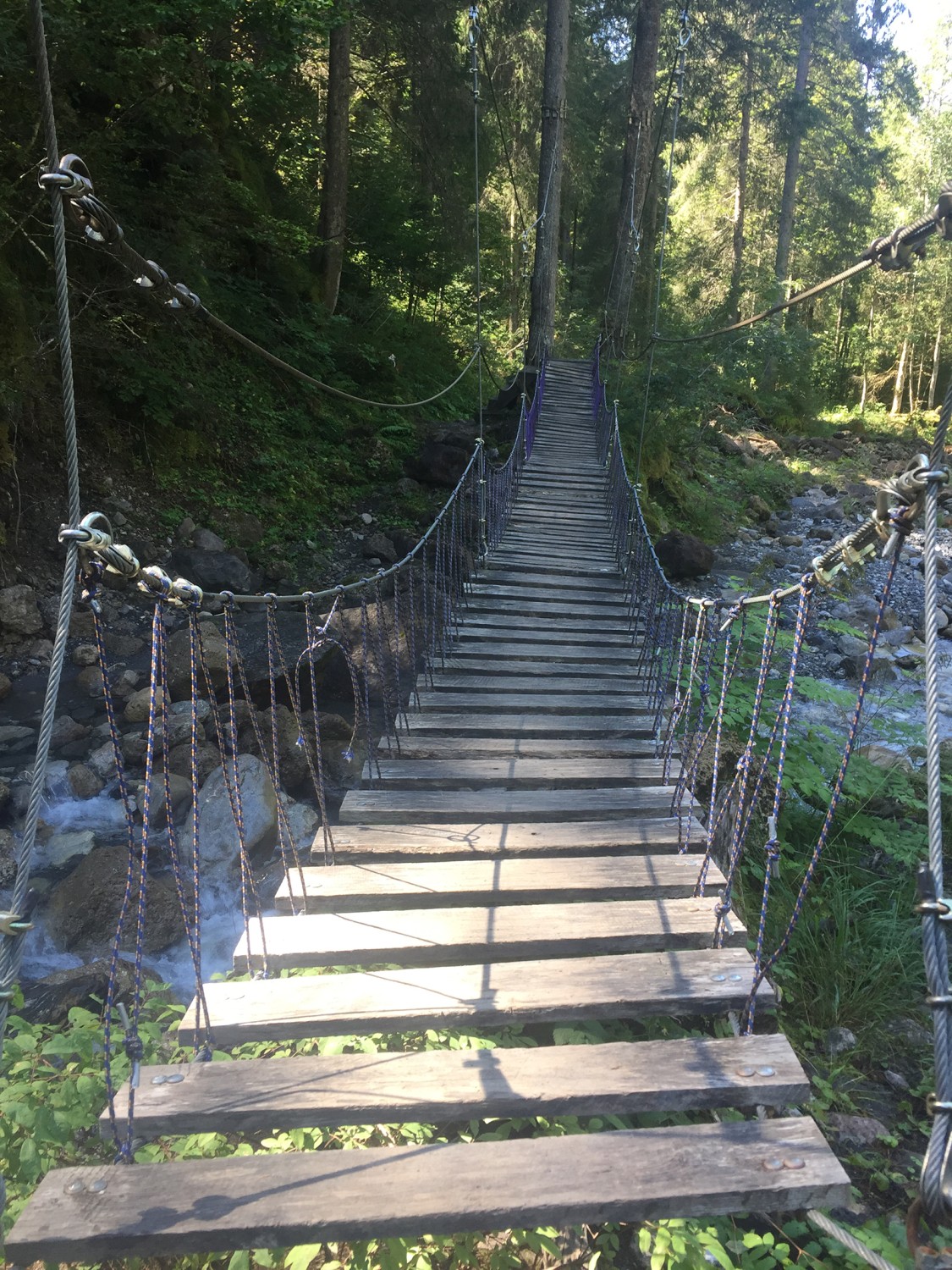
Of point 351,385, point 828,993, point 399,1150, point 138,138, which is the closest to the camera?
point 399,1150

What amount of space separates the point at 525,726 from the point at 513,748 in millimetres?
178

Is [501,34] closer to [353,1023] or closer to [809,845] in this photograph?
[809,845]

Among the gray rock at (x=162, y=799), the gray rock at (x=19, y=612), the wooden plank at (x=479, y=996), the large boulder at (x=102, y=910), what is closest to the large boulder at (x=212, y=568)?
the gray rock at (x=19, y=612)

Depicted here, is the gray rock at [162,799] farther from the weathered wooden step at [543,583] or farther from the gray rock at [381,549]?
the gray rock at [381,549]

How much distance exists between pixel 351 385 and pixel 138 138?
10.2ft

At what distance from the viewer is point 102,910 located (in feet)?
10.1

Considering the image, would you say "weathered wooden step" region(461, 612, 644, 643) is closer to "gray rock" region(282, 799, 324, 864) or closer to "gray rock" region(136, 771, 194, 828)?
"gray rock" region(282, 799, 324, 864)

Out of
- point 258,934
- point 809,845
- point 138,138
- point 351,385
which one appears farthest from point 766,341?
point 258,934

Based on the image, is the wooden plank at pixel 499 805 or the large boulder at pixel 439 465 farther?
the large boulder at pixel 439 465

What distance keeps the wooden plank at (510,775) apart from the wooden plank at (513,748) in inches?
2.5

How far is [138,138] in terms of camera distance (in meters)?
5.43

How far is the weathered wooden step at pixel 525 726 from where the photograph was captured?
9.56 ft

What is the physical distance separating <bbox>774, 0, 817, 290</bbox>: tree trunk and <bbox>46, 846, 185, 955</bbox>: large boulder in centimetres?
1272

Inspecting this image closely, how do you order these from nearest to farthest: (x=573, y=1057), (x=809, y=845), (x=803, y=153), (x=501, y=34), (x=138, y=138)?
(x=573, y=1057) → (x=809, y=845) → (x=138, y=138) → (x=501, y=34) → (x=803, y=153)
